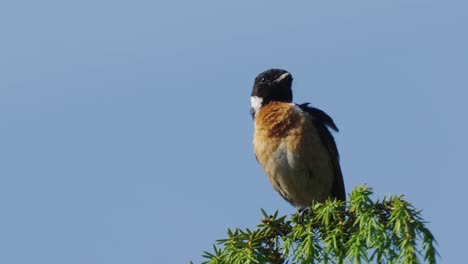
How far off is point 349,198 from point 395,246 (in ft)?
1.63

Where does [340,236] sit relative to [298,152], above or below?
below

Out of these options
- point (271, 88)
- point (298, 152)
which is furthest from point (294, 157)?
point (271, 88)

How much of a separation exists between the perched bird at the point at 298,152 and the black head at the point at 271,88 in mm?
516

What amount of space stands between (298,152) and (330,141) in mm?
506

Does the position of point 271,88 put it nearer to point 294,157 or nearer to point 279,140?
point 279,140

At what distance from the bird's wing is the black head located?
715 mm

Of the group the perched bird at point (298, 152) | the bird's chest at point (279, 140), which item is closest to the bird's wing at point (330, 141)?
the perched bird at point (298, 152)

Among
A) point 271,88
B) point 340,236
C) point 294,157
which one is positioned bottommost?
point 340,236

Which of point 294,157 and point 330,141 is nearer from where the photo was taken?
point 294,157

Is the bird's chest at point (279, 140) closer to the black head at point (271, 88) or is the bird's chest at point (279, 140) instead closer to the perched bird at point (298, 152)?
the perched bird at point (298, 152)

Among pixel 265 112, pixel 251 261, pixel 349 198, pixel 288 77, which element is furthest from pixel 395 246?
pixel 288 77

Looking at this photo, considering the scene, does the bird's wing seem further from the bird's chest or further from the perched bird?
the bird's chest

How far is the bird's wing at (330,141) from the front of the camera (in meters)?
8.20

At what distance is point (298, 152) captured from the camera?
7.93 metres
